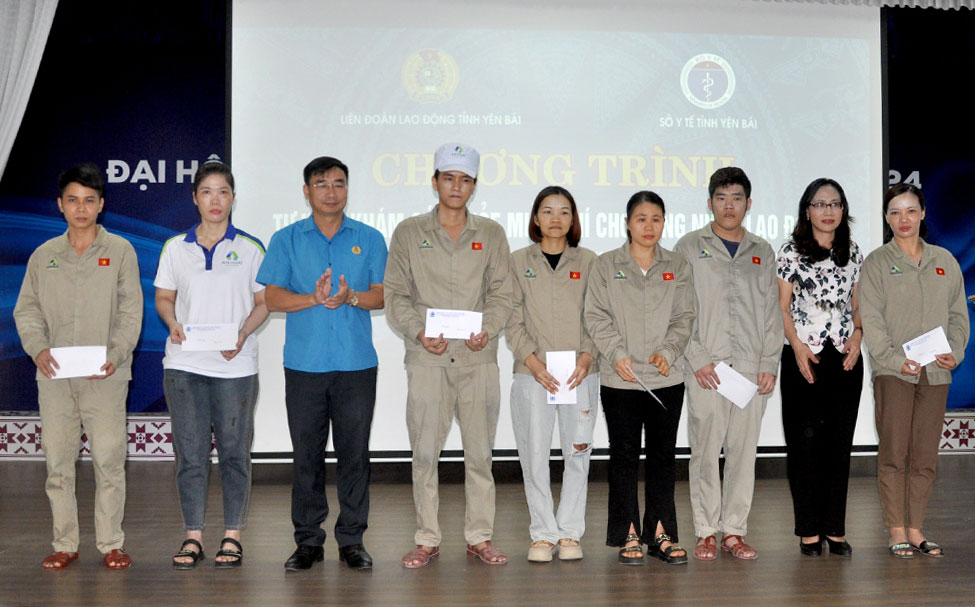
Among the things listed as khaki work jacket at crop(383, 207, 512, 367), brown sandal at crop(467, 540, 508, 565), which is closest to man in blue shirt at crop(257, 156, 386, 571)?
khaki work jacket at crop(383, 207, 512, 367)

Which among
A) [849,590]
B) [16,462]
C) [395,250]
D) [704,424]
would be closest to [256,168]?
[395,250]

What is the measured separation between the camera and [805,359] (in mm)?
3662

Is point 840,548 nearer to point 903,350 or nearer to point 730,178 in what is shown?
point 903,350

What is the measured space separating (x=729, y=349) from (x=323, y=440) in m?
1.74

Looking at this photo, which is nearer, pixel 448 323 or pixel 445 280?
pixel 448 323

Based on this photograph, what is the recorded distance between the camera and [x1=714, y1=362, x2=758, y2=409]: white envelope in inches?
143

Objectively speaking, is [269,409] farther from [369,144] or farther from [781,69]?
[781,69]

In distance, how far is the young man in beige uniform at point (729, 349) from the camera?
367 centimetres

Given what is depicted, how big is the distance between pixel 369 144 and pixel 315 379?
7.83ft

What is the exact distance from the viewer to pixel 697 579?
334 centimetres

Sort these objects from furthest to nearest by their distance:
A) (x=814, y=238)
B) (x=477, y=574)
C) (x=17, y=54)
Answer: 1. (x=17, y=54)
2. (x=814, y=238)
3. (x=477, y=574)

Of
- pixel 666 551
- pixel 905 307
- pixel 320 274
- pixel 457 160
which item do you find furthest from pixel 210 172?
pixel 905 307

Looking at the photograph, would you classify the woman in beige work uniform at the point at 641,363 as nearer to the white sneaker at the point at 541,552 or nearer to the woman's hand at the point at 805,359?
the white sneaker at the point at 541,552

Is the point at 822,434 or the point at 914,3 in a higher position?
the point at 914,3
